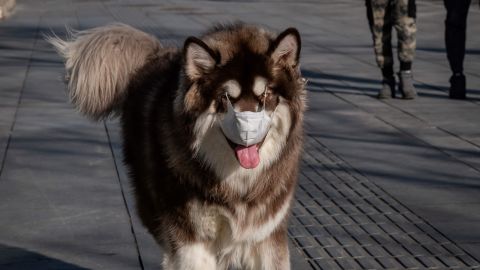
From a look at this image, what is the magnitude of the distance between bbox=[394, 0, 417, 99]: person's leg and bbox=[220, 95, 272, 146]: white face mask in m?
6.88

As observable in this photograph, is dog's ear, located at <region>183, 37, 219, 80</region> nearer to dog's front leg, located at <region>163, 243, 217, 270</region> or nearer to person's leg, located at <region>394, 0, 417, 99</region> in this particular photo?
dog's front leg, located at <region>163, 243, 217, 270</region>

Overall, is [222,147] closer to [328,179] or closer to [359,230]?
[359,230]

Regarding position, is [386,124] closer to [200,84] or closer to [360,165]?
[360,165]

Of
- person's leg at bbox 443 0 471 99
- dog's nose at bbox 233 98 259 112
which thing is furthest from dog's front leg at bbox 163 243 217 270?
person's leg at bbox 443 0 471 99

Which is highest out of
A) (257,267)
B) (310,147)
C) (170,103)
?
(170,103)

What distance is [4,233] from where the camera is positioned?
20.1 feet

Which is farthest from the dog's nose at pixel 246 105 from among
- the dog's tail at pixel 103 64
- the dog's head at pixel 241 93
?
the dog's tail at pixel 103 64

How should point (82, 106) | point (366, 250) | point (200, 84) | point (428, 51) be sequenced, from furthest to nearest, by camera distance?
1. point (428, 51)
2. point (366, 250)
3. point (82, 106)
4. point (200, 84)

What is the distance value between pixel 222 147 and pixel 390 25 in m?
6.98

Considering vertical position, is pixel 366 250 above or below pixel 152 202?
below

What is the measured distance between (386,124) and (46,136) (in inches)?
131

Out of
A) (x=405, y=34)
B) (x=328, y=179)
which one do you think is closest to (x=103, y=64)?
(x=328, y=179)

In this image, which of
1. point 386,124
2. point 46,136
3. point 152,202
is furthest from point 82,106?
point 386,124

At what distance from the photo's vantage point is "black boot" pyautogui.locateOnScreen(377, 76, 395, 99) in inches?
425
